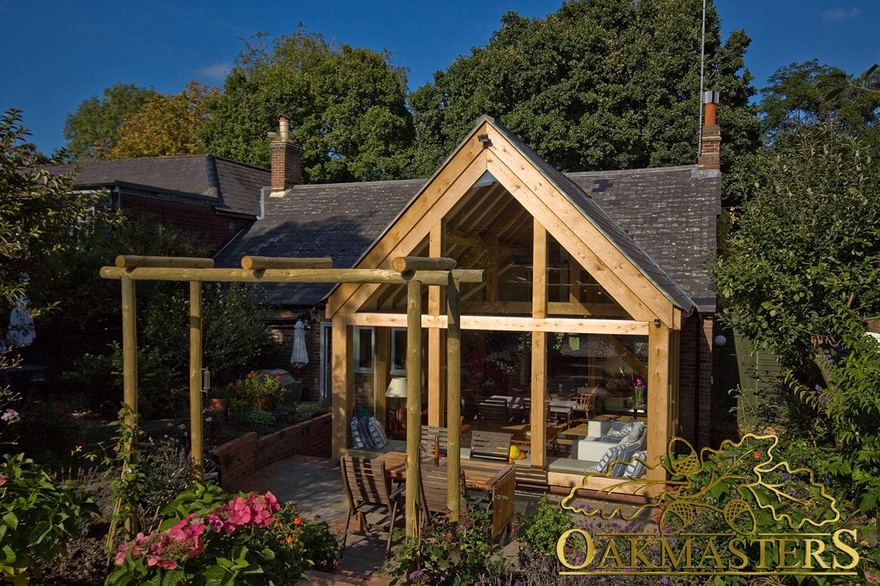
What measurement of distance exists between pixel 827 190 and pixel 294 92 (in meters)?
27.3

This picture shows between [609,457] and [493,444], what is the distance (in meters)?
1.64

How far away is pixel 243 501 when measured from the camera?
5293 mm

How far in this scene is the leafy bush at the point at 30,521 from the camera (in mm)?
4957

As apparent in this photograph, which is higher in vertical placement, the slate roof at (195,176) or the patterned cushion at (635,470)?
the slate roof at (195,176)

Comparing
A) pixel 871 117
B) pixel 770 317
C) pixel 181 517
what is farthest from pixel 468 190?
pixel 871 117

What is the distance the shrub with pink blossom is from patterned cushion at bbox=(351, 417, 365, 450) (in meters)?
5.21

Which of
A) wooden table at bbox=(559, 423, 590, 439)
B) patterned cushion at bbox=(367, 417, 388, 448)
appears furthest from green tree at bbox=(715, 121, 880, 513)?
patterned cushion at bbox=(367, 417, 388, 448)

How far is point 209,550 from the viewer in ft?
16.9

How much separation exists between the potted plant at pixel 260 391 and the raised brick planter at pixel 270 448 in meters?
0.86

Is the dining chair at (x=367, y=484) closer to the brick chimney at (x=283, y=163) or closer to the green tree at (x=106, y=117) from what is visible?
the brick chimney at (x=283, y=163)

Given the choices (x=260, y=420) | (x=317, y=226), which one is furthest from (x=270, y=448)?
(x=317, y=226)

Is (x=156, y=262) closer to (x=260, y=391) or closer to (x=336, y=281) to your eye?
(x=336, y=281)

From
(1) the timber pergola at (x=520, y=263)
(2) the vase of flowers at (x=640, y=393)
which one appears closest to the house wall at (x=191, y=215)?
(1) the timber pergola at (x=520, y=263)

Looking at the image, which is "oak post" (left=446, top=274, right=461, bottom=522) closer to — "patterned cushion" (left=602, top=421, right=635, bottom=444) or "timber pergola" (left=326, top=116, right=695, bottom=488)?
"timber pergola" (left=326, top=116, right=695, bottom=488)
